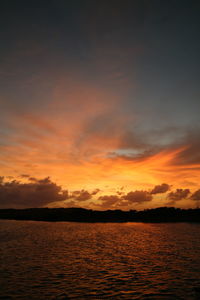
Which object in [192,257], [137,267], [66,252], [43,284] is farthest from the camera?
[66,252]

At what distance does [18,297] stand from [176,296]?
17203 millimetres

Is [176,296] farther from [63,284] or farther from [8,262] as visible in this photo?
[8,262]

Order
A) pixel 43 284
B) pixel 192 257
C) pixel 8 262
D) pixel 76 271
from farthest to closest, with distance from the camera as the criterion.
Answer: pixel 192 257 < pixel 8 262 < pixel 76 271 < pixel 43 284

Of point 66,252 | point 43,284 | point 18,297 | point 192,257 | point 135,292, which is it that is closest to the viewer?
point 18,297

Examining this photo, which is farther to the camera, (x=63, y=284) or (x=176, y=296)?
(x=63, y=284)

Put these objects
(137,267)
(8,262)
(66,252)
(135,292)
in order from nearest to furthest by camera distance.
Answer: (135,292) < (137,267) < (8,262) < (66,252)

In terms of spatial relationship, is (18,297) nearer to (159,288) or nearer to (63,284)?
(63,284)

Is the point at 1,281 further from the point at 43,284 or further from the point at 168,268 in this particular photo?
the point at 168,268

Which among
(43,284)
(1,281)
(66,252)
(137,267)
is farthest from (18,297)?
(66,252)

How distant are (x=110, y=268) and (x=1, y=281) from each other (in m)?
16.4

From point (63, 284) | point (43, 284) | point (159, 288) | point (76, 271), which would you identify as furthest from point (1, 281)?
point (159, 288)

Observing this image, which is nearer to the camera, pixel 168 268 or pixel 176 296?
pixel 176 296

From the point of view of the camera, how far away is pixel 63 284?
97.4 ft

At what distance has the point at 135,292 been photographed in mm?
26828
